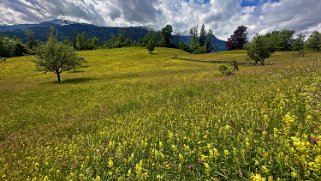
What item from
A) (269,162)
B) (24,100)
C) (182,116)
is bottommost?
(24,100)

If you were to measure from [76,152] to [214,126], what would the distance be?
441 centimetres

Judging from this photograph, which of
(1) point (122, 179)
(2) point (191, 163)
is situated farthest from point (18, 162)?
(2) point (191, 163)

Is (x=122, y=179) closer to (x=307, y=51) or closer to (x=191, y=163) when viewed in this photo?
(x=191, y=163)

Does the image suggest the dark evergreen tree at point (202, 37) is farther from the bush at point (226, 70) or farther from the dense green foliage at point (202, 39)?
the bush at point (226, 70)

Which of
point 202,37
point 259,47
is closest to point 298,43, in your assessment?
point 202,37

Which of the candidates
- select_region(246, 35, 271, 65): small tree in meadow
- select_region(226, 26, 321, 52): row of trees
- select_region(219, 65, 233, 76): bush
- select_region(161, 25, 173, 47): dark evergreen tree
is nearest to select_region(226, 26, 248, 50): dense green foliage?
select_region(226, 26, 321, 52): row of trees

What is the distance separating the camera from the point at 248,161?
3891 mm

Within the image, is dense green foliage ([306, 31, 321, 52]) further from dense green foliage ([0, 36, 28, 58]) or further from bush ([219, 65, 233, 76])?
dense green foliage ([0, 36, 28, 58])

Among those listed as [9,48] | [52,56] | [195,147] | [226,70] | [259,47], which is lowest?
[195,147]

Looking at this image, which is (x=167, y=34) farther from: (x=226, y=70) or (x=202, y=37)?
(x=226, y=70)

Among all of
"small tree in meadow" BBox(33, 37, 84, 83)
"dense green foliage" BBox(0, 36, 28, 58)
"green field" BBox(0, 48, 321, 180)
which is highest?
"dense green foliage" BBox(0, 36, 28, 58)

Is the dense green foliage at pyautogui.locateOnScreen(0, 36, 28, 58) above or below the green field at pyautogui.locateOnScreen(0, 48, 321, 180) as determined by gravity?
above

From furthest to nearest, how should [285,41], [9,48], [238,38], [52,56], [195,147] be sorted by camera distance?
[238,38] < [285,41] < [9,48] < [52,56] < [195,147]

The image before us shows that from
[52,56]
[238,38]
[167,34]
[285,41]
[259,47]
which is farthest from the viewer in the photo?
[167,34]
